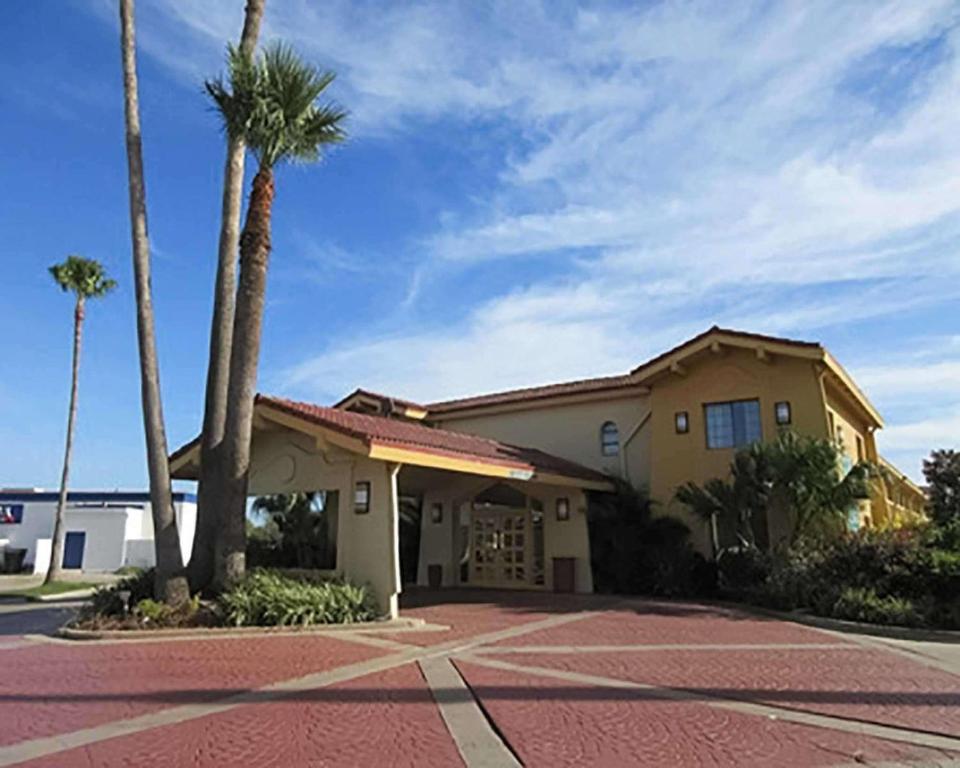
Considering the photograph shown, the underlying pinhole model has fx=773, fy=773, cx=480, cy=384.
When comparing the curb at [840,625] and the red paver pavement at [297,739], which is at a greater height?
the curb at [840,625]

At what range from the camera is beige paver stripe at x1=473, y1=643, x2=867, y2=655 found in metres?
10.2

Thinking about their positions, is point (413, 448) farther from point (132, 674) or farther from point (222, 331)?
point (132, 674)

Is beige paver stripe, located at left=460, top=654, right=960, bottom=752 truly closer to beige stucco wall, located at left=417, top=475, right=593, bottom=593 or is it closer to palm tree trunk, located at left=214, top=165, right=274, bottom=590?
palm tree trunk, located at left=214, top=165, right=274, bottom=590

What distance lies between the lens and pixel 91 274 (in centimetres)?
2641

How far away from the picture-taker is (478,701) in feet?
23.7

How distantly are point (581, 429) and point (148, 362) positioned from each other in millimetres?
12253

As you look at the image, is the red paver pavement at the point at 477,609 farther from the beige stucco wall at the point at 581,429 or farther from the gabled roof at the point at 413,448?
the beige stucco wall at the point at 581,429

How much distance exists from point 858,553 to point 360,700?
10.9 meters

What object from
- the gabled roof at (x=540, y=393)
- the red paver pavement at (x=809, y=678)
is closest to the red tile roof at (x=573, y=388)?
the gabled roof at (x=540, y=393)

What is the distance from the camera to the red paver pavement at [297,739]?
5512 millimetres

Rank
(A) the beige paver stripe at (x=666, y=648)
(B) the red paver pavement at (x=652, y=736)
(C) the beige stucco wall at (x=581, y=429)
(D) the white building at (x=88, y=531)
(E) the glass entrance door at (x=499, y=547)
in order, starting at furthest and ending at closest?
1. (D) the white building at (x=88, y=531)
2. (C) the beige stucco wall at (x=581, y=429)
3. (E) the glass entrance door at (x=499, y=547)
4. (A) the beige paver stripe at (x=666, y=648)
5. (B) the red paver pavement at (x=652, y=736)

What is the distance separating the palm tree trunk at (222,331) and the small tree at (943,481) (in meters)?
17.3

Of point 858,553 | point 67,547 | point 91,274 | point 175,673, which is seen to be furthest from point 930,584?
point 67,547

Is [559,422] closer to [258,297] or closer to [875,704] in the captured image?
[258,297]
